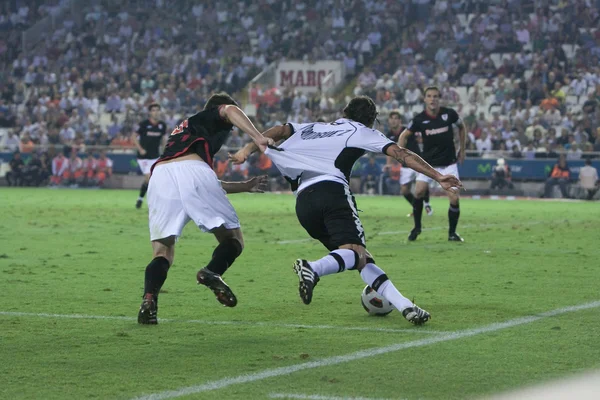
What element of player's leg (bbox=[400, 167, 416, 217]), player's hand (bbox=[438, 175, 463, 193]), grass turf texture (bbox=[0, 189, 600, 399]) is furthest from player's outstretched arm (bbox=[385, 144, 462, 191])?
player's leg (bbox=[400, 167, 416, 217])

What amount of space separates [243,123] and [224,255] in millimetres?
1105

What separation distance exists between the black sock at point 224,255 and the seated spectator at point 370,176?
25.9 m

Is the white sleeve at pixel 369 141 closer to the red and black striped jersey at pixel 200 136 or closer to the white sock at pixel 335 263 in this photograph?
the white sock at pixel 335 263

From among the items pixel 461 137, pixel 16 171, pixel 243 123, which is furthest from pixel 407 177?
pixel 16 171

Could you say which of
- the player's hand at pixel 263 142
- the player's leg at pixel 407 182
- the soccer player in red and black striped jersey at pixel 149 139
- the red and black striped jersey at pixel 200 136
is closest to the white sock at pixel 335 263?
the player's hand at pixel 263 142

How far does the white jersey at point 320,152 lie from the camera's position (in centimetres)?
859

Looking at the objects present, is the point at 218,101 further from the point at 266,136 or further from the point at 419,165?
the point at 419,165

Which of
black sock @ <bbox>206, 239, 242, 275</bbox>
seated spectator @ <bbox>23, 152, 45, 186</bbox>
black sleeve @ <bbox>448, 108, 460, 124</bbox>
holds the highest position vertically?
black sleeve @ <bbox>448, 108, 460, 124</bbox>

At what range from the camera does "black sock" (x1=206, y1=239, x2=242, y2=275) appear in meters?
8.29

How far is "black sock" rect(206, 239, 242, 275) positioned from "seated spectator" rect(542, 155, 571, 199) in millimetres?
24217

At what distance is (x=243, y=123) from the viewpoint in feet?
25.8

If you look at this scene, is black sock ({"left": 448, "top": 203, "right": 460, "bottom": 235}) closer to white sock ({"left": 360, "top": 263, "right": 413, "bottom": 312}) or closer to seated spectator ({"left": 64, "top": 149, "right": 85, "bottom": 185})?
white sock ({"left": 360, "top": 263, "right": 413, "bottom": 312})

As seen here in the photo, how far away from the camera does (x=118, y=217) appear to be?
22.4 m

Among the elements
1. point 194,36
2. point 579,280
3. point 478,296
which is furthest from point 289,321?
point 194,36
